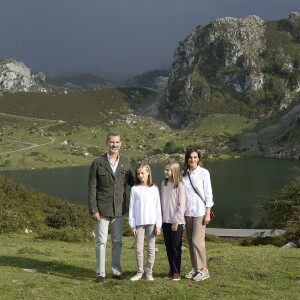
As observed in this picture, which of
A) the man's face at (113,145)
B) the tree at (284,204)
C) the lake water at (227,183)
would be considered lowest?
the lake water at (227,183)

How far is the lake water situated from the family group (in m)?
57.3

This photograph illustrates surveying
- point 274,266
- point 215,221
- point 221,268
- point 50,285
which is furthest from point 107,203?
point 215,221

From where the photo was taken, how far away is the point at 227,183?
123875 millimetres

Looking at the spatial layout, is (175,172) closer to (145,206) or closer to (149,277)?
(145,206)

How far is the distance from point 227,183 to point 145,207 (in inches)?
4521

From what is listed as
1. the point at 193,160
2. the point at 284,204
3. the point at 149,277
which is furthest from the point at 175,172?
the point at 284,204

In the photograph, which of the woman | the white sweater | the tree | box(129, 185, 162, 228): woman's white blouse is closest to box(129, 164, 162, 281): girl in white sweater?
box(129, 185, 162, 228): woman's white blouse

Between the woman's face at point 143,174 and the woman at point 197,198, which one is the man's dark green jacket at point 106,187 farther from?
the woman at point 197,198

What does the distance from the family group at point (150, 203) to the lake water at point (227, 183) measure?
57311 mm

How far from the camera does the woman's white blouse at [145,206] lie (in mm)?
11211

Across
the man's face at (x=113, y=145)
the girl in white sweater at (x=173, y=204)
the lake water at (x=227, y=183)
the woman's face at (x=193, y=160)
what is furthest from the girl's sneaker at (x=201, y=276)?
the lake water at (x=227, y=183)

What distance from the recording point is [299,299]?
34.4 ft

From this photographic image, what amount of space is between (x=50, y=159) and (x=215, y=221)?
397ft

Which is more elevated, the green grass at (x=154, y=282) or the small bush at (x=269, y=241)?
the green grass at (x=154, y=282)
